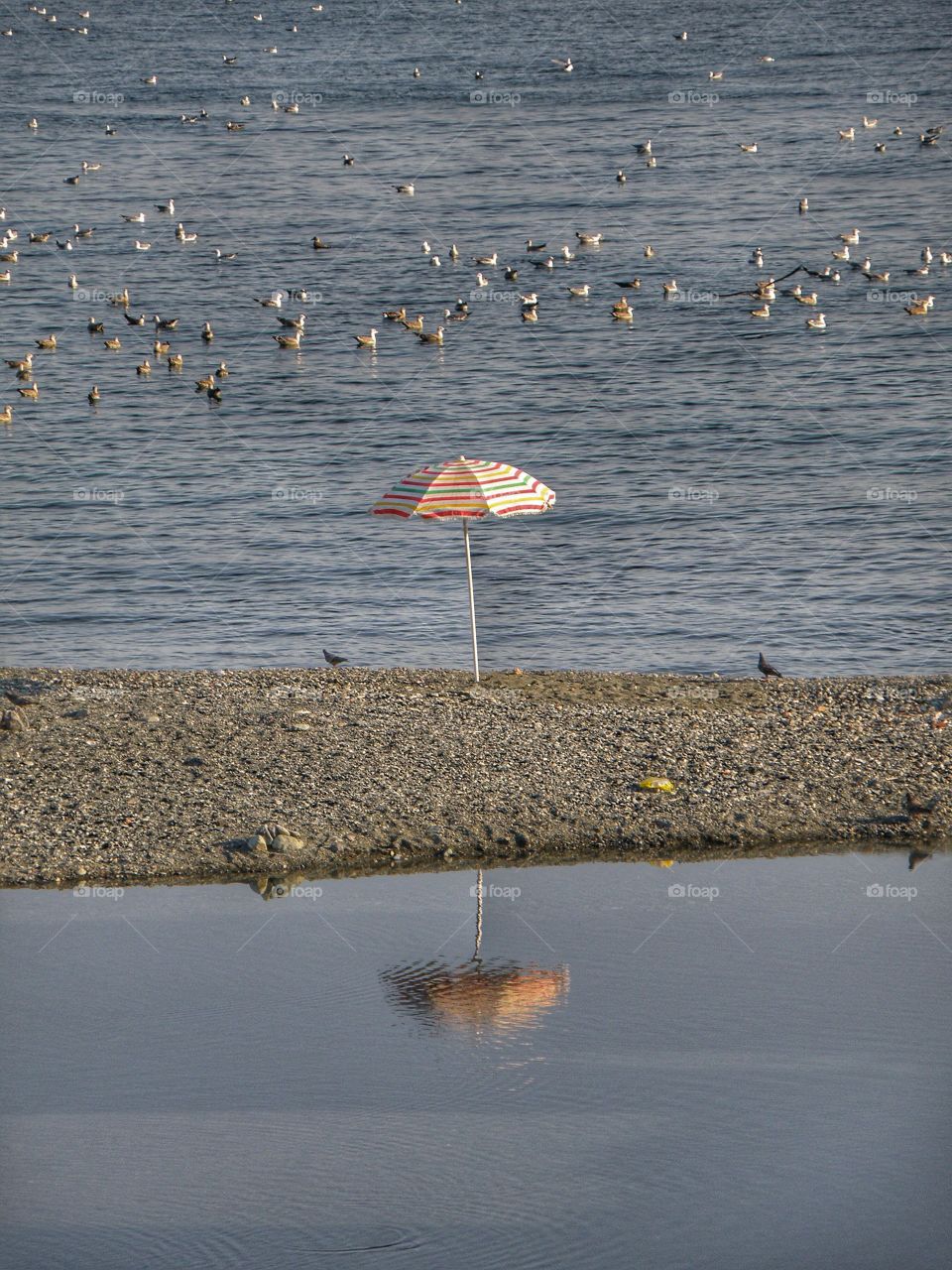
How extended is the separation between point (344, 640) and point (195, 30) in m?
92.4

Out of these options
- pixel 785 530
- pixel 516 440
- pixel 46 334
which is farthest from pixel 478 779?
pixel 46 334

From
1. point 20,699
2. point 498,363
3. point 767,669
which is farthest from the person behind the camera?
point 498,363

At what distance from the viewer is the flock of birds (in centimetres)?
5294

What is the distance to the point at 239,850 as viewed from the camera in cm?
1861

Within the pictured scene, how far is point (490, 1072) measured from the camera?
14.4 metres
